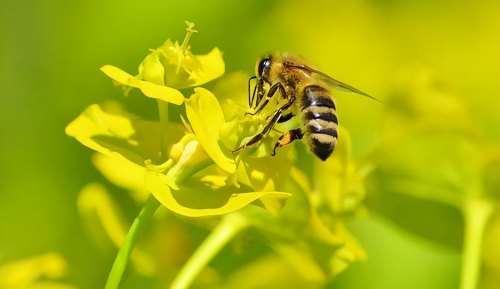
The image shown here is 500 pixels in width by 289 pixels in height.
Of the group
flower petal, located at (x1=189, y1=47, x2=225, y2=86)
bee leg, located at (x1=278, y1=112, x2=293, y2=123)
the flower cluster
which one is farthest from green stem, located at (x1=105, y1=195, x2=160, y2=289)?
bee leg, located at (x1=278, y1=112, x2=293, y2=123)

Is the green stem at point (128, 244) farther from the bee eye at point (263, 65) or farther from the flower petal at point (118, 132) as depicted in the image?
the bee eye at point (263, 65)

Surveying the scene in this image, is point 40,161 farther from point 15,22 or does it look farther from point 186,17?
point 186,17

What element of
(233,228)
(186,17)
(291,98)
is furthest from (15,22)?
(233,228)

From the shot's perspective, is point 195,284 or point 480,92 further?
point 480,92

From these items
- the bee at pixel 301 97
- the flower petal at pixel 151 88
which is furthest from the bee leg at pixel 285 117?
the flower petal at pixel 151 88

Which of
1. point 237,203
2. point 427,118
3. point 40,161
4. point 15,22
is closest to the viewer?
point 237,203

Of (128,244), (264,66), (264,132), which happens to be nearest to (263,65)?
(264,66)

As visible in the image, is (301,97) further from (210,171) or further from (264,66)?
(210,171)
